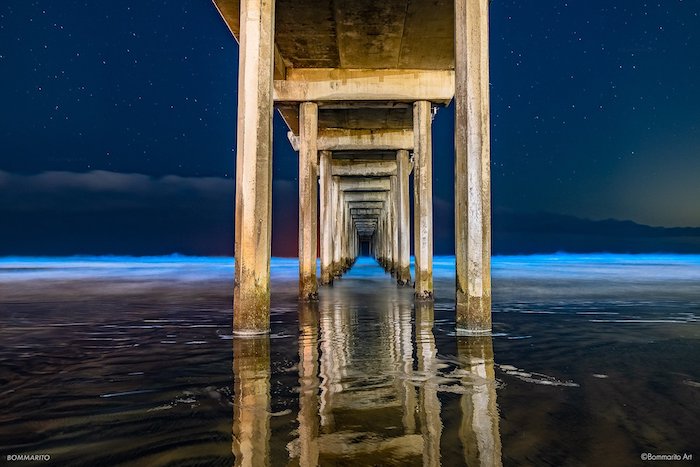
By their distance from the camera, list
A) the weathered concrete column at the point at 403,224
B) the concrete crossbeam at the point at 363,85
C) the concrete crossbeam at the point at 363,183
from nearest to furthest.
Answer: the concrete crossbeam at the point at 363,85, the weathered concrete column at the point at 403,224, the concrete crossbeam at the point at 363,183

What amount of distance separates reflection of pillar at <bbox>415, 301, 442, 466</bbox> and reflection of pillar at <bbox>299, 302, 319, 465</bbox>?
23.0 inches

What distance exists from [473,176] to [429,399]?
3.76m

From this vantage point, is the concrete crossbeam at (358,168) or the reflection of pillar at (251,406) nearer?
the reflection of pillar at (251,406)

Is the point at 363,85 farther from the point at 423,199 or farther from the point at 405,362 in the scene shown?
the point at 405,362

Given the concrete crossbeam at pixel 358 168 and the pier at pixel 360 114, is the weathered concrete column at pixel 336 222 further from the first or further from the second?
the concrete crossbeam at pixel 358 168

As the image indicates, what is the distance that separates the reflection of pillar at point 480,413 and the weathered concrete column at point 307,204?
7.66 meters

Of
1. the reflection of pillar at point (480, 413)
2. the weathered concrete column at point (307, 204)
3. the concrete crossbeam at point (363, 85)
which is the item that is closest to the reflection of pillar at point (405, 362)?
the reflection of pillar at point (480, 413)

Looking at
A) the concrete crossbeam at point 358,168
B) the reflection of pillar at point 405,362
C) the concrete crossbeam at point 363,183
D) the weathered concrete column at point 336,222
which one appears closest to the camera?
the reflection of pillar at point 405,362

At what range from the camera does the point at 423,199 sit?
1301 centimetres

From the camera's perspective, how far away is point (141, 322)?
826 cm

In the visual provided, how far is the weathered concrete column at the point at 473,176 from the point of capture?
6.52m

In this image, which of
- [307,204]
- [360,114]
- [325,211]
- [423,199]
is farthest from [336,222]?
[423,199]

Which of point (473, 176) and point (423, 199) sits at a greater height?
point (423, 199)

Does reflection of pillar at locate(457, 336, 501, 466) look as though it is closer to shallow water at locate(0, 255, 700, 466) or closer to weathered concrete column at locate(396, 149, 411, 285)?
shallow water at locate(0, 255, 700, 466)
